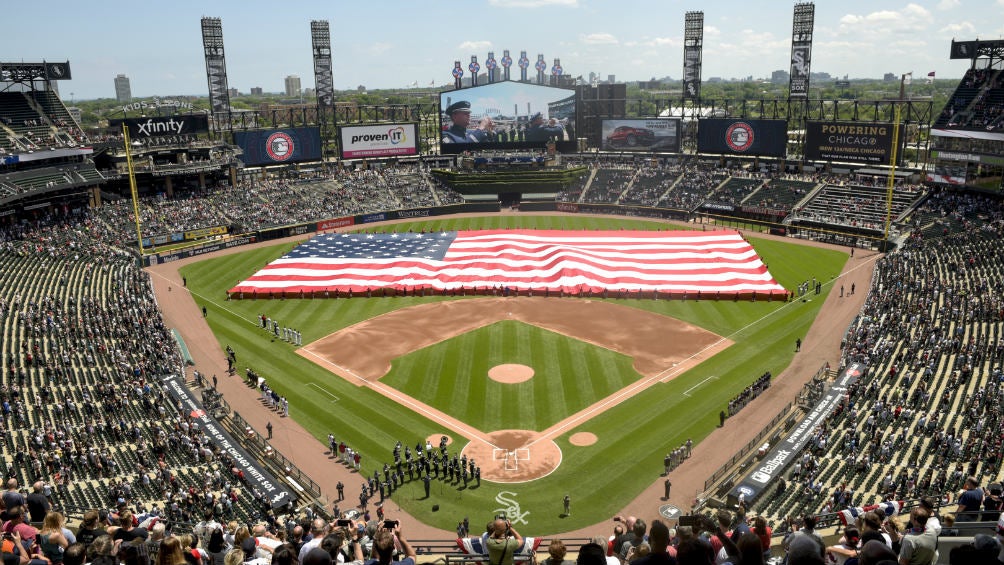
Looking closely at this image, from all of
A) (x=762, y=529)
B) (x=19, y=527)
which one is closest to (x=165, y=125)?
(x=19, y=527)

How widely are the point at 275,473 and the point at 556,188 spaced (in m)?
68.1

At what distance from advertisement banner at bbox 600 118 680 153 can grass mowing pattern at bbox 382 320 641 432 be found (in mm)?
57283

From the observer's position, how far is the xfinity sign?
76.3 metres

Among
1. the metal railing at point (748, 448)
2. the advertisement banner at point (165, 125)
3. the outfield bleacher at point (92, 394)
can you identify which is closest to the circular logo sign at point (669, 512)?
the metal railing at point (748, 448)

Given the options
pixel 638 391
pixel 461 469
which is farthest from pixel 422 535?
pixel 638 391

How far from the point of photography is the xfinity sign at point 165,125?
250 ft

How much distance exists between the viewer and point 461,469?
29.2m

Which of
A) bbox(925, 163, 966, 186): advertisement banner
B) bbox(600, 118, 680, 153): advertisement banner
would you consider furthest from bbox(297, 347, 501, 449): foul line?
bbox(600, 118, 680, 153): advertisement banner

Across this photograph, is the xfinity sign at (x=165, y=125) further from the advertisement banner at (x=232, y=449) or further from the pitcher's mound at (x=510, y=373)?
the pitcher's mound at (x=510, y=373)

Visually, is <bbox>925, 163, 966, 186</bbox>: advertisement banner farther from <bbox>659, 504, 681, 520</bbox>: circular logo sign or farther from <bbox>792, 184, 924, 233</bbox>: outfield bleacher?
<bbox>659, 504, 681, 520</bbox>: circular logo sign

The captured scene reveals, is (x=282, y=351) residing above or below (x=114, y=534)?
below

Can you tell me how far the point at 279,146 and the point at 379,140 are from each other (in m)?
13.6

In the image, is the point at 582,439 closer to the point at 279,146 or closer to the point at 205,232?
the point at 205,232

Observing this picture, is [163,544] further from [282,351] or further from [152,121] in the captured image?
[152,121]
